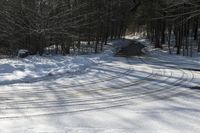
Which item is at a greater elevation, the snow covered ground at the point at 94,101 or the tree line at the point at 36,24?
the tree line at the point at 36,24

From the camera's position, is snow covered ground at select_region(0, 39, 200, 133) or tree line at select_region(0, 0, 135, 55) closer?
snow covered ground at select_region(0, 39, 200, 133)

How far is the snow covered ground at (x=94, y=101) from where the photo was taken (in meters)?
9.52

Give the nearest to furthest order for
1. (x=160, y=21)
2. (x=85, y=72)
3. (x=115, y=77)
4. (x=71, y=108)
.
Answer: (x=71, y=108) < (x=115, y=77) < (x=85, y=72) < (x=160, y=21)

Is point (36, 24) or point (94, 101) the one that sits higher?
point (36, 24)

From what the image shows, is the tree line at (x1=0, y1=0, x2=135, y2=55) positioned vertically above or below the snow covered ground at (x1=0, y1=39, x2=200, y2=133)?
above

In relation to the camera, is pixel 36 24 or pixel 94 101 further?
pixel 36 24

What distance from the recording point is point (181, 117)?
10500 millimetres

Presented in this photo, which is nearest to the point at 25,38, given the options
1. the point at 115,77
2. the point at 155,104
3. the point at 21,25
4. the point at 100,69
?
the point at 21,25

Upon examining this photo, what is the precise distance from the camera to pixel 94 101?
1233 centimetres

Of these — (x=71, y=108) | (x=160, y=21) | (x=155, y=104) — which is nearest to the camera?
(x=71, y=108)

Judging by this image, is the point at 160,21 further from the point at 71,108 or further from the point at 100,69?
the point at 71,108

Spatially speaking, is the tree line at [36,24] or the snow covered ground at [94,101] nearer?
the snow covered ground at [94,101]

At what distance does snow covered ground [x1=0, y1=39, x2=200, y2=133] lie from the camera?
9.52 metres

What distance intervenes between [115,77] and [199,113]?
23.8 ft
